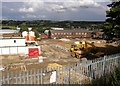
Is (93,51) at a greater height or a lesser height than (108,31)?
lesser

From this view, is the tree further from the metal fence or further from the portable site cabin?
the portable site cabin

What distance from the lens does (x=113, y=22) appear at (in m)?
19.4

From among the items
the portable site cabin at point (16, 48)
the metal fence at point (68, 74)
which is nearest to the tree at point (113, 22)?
the metal fence at point (68, 74)

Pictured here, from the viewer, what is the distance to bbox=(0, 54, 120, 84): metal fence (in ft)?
28.7

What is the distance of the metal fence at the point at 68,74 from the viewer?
28.7 ft

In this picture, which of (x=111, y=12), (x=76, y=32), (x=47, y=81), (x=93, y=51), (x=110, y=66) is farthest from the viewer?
(x=76, y=32)

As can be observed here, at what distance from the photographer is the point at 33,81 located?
9633 mm

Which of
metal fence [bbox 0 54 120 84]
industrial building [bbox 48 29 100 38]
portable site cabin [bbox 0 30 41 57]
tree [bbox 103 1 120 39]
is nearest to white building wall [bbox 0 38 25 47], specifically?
portable site cabin [bbox 0 30 41 57]

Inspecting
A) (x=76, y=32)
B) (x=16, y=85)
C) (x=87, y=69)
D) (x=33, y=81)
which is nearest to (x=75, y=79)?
(x=87, y=69)

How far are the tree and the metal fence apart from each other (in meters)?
5.74

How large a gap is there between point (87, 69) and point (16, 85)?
147 inches

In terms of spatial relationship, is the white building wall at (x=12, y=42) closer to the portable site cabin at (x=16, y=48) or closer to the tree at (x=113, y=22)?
the portable site cabin at (x=16, y=48)

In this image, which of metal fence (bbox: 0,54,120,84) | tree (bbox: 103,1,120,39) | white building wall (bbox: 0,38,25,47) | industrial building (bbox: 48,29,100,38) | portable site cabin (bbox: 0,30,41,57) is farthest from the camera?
industrial building (bbox: 48,29,100,38)

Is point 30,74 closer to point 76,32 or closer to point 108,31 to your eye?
point 108,31
